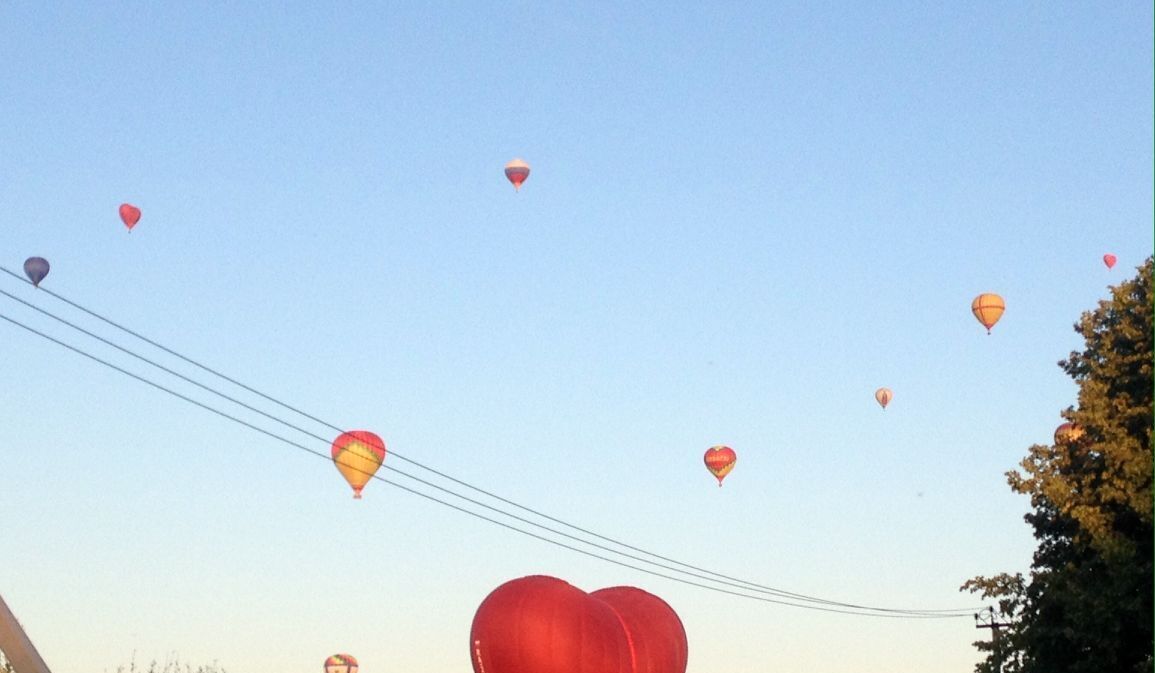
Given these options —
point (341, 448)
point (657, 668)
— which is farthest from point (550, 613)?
point (341, 448)

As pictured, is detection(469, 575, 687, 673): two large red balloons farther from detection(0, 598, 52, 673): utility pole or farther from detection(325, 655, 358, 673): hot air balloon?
detection(325, 655, 358, 673): hot air balloon

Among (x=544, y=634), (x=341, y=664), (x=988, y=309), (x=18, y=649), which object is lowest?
(x=18, y=649)

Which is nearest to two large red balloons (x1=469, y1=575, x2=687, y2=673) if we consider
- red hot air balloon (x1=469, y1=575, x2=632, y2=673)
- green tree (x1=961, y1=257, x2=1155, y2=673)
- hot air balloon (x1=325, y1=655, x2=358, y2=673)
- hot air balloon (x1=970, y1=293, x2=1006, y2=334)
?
red hot air balloon (x1=469, y1=575, x2=632, y2=673)

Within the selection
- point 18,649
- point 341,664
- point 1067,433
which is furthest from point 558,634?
point 341,664

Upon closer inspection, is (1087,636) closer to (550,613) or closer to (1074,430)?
(1074,430)

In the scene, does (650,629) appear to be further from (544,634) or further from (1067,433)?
(1067,433)

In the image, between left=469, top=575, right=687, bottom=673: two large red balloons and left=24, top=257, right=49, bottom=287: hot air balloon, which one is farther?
left=24, top=257, right=49, bottom=287: hot air balloon
